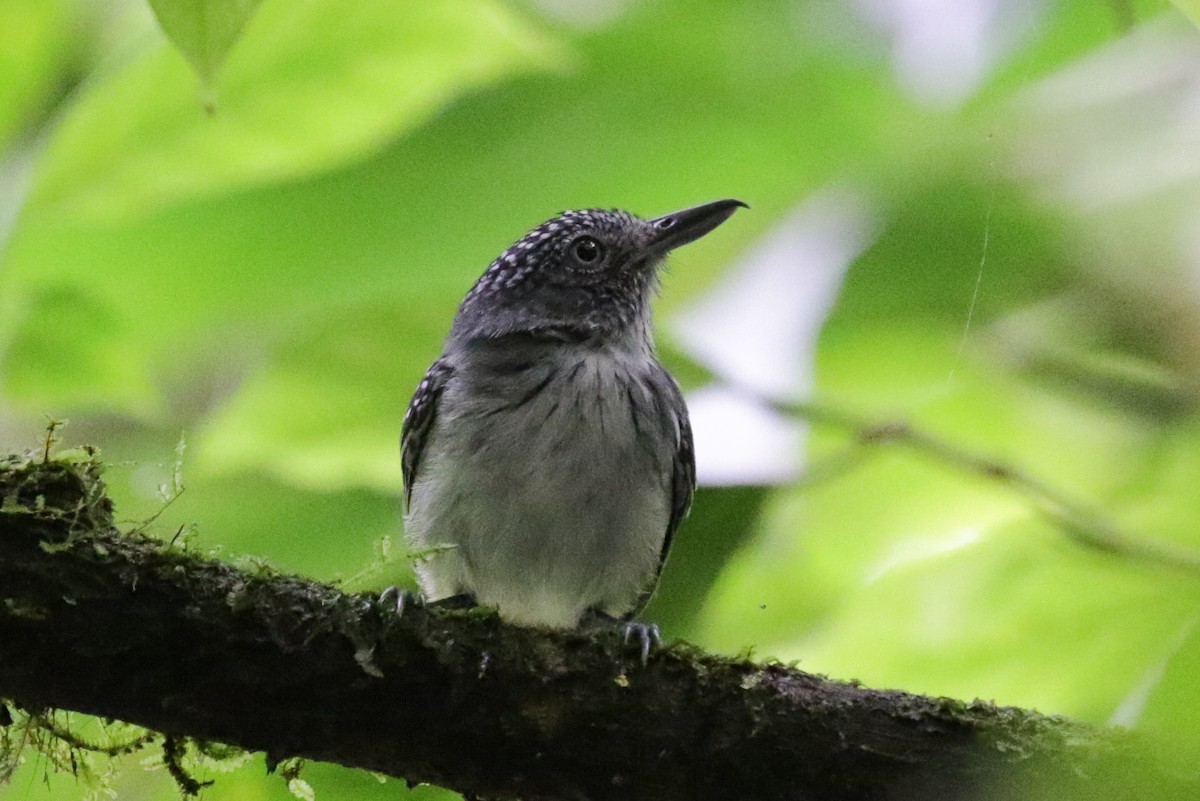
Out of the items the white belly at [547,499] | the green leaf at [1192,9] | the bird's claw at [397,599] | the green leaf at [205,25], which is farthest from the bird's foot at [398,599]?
the green leaf at [1192,9]

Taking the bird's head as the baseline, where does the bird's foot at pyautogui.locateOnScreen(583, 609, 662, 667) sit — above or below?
below

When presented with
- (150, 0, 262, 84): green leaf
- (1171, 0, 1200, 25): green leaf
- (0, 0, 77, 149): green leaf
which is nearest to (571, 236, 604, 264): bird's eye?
(0, 0, 77, 149): green leaf

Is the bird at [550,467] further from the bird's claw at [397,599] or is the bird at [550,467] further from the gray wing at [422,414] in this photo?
the bird's claw at [397,599]

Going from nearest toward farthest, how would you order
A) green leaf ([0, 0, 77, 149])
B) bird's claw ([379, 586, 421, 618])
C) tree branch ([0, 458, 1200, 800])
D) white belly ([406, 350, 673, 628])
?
tree branch ([0, 458, 1200, 800]) → bird's claw ([379, 586, 421, 618]) → green leaf ([0, 0, 77, 149]) → white belly ([406, 350, 673, 628])

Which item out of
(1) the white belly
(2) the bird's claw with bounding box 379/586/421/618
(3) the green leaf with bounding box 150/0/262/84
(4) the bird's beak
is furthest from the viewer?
(4) the bird's beak

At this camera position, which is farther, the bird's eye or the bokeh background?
the bird's eye

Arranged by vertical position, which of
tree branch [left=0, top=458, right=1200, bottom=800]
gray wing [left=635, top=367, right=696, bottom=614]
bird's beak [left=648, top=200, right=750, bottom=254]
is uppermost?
bird's beak [left=648, top=200, right=750, bottom=254]

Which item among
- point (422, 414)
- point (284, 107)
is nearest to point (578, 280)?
point (422, 414)

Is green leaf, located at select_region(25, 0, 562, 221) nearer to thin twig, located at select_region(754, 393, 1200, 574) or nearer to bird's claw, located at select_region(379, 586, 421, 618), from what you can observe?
bird's claw, located at select_region(379, 586, 421, 618)
